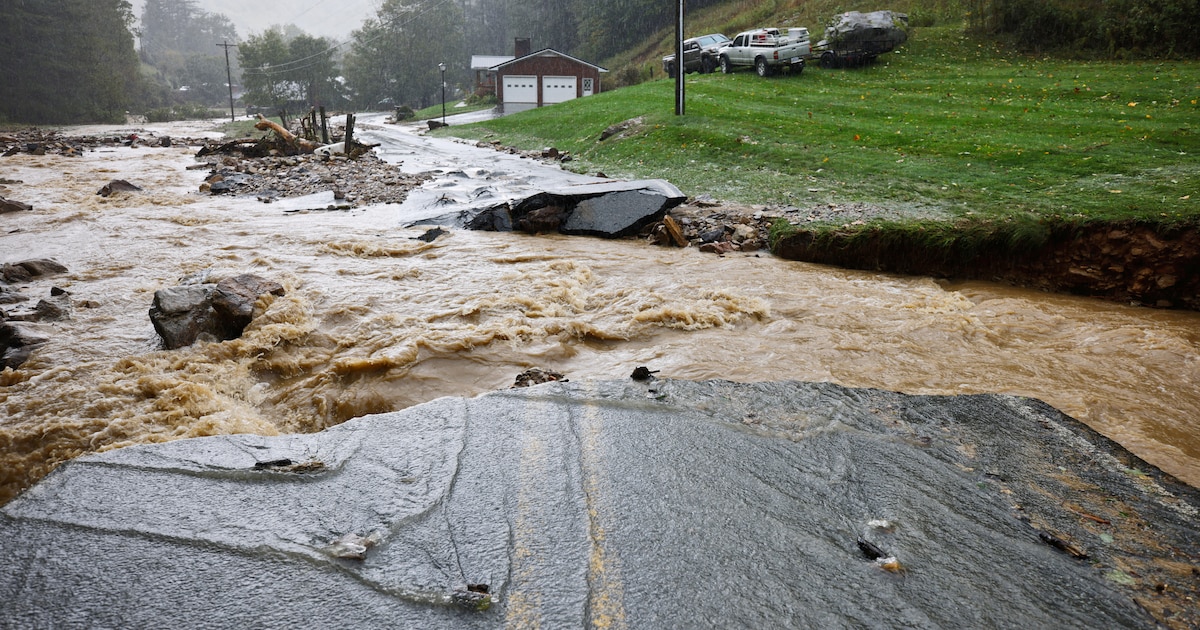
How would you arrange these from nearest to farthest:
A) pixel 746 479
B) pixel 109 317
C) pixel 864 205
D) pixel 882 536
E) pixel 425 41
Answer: pixel 882 536 < pixel 746 479 < pixel 109 317 < pixel 864 205 < pixel 425 41

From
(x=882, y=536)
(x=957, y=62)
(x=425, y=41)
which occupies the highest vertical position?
(x=425, y=41)

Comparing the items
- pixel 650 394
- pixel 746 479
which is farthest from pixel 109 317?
pixel 746 479

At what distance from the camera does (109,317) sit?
23.2ft

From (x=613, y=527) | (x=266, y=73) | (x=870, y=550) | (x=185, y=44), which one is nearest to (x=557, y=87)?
(x=266, y=73)

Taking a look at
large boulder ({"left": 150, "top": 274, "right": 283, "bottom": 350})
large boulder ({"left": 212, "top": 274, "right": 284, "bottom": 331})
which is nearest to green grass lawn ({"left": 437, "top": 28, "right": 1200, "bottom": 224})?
large boulder ({"left": 212, "top": 274, "right": 284, "bottom": 331})

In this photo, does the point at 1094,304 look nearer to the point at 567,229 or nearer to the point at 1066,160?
the point at 1066,160

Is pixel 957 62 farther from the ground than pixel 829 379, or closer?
farther from the ground

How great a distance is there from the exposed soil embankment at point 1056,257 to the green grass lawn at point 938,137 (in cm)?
28

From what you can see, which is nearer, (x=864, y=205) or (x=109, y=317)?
(x=109, y=317)

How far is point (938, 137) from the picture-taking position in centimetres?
1379

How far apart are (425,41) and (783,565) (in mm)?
89981

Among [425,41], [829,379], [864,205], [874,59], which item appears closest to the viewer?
[829,379]

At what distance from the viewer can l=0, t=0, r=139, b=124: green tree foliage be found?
5428 centimetres

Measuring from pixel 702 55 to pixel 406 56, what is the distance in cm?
5941
